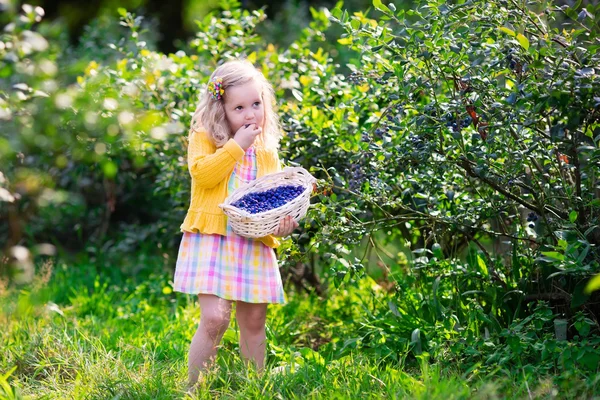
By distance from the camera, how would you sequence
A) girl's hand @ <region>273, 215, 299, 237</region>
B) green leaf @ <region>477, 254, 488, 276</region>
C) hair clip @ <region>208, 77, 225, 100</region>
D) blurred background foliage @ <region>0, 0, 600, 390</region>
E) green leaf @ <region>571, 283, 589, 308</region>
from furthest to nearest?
green leaf @ <region>477, 254, 488, 276</region> → hair clip @ <region>208, 77, 225, 100</region> → girl's hand @ <region>273, 215, 299, 237</region> → green leaf @ <region>571, 283, 589, 308</region> → blurred background foliage @ <region>0, 0, 600, 390</region>

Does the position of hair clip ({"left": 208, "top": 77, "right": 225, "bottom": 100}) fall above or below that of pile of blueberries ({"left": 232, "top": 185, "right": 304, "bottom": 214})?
above

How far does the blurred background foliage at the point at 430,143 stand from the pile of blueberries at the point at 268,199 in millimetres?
Answer: 175

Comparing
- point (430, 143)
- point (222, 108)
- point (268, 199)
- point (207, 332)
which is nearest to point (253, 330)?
point (207, 332)

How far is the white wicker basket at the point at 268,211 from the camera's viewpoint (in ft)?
9.48

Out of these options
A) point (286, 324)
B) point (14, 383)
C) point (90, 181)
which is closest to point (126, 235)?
point (90, 181)

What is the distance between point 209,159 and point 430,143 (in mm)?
878

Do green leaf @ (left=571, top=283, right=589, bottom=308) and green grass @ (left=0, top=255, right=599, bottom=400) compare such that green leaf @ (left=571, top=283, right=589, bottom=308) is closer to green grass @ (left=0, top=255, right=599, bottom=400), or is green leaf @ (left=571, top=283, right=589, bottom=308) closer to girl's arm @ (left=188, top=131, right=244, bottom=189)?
green grass @ (left=0, top=255, right=599, bottom=400)

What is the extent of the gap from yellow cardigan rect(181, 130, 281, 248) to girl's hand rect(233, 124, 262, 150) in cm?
3

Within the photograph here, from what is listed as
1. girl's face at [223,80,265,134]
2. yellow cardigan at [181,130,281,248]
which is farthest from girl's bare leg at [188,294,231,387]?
girl's face at [223,80,265,134]

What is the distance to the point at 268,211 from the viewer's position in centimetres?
290

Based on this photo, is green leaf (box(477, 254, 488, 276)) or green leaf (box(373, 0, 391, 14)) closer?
green leaf (box(373, 0, 391, 14))

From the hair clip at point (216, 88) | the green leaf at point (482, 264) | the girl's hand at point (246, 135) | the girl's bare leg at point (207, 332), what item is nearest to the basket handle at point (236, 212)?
the girl's hand at point (246, 135)

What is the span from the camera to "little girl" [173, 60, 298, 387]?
9.98 feet

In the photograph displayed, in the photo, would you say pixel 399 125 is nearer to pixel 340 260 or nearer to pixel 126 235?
pixel 340 260
